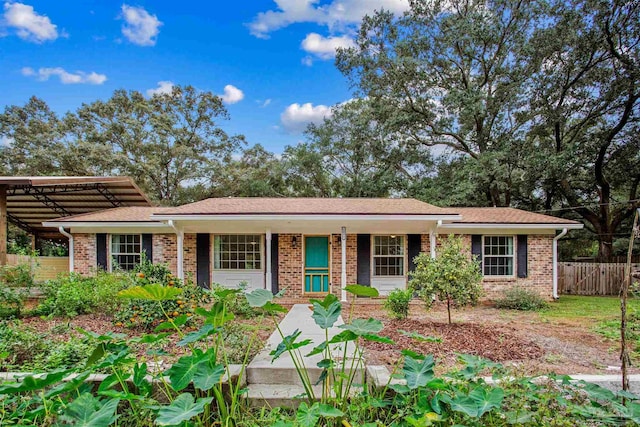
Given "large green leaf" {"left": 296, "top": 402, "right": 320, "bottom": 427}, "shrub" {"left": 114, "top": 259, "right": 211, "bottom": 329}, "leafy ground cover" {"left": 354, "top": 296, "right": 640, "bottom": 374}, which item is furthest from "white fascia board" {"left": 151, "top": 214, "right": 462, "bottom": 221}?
"large green leaf" {"left": 296, "top": 402, "right": 320, "bottom": 427}

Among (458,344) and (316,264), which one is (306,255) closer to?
(316,264)

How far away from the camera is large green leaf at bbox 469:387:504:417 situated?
2.22 meters

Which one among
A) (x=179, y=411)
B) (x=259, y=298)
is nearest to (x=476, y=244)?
(x=259, y=298)

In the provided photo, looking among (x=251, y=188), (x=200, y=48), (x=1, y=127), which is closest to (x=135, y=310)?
(x=200, y=48)

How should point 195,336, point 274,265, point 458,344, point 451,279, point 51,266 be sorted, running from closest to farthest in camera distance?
point 195,336 → point 458,344 → point 451,279 → point 274,265 → point 51,266

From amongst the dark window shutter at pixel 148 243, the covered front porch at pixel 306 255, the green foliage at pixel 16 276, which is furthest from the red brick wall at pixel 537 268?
the green foliage at pixel 16 276

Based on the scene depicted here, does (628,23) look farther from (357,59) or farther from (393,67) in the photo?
(357,59)

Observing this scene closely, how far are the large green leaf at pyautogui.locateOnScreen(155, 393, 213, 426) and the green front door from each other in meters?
9.07

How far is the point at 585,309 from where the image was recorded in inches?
382

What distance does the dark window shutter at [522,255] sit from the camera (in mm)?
11186

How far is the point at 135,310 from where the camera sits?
249 inches

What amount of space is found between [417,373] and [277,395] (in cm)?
158

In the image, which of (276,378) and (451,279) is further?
(451,279)

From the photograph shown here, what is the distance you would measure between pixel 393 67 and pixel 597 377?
55.1ft
